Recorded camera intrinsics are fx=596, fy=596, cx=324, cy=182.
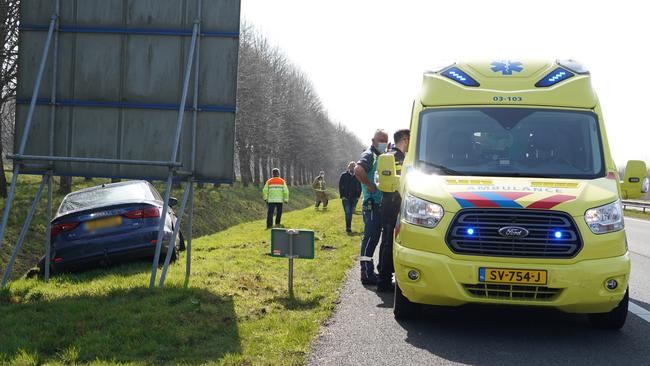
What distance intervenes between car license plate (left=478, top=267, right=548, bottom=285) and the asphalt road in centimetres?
57

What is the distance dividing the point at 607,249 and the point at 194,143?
16.6 ft

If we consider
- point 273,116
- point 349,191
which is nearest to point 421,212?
point 349,191

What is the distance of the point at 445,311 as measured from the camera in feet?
21.8

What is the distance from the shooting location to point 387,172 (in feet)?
21.8

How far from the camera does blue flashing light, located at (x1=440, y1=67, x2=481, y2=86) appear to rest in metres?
6.65

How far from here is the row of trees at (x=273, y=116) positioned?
36500 millimetres

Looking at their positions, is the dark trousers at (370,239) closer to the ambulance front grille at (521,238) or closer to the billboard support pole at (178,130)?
the billboard support pole at (178,130)

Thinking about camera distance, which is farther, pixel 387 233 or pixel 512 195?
pixel 387 233

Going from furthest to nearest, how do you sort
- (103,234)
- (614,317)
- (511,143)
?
(103,234), (511,143), (614,317)

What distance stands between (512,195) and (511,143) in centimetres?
104

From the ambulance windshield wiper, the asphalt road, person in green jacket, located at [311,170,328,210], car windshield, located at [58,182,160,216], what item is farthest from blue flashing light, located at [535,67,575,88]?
person in green jacket, located at [311,170,328,210]

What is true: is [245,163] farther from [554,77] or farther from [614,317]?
[614,317]

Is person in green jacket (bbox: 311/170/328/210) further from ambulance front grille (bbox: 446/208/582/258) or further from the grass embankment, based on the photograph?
ambulance front grille (bbox: 446/208/582/258)

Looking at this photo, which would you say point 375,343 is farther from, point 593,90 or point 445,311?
point 593,90
